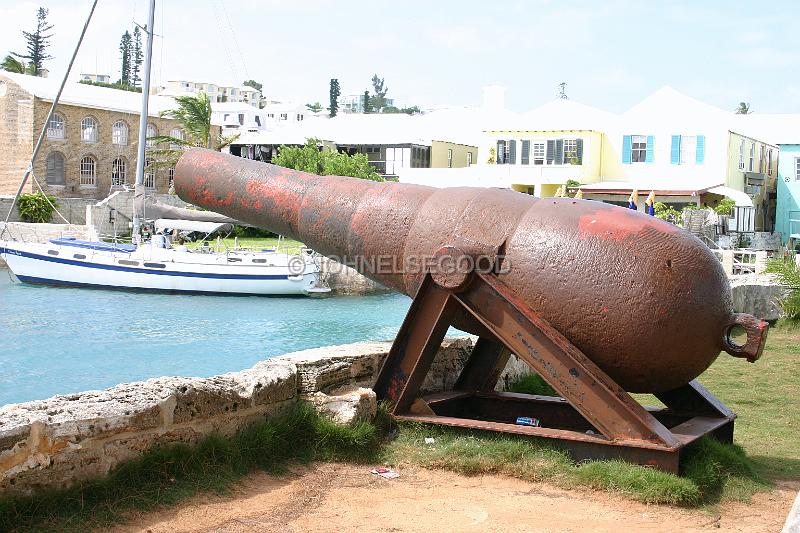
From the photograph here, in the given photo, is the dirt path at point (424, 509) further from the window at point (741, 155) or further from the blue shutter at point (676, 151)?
the window at point (741, 155)

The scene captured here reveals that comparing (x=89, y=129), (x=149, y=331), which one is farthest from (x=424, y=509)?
(x=89, y=129)

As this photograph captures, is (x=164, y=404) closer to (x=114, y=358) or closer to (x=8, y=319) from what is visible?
(x=114, y=358)

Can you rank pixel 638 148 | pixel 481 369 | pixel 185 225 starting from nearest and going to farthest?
pixel 481 369, pixel 185 225, pixel 638 148

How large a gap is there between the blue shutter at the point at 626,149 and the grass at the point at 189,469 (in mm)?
35405

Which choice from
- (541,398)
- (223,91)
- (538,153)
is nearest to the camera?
(541,398)

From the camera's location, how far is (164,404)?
15.9 feet

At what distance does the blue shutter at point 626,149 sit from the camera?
129ft

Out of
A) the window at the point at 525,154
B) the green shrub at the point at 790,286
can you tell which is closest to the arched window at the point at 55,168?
the window at the point at 525,154

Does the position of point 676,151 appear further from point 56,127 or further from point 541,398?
point 541,398

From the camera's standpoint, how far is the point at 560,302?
545 cm

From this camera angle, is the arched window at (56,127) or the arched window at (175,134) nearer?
the arched window at (56,127)

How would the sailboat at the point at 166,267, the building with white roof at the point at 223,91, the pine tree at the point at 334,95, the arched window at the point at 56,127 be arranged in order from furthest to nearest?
the building with white roof at the point at 223,91 < the pine tree at the point at 334,95 < the arched window at the point at 56,127 < the sailboat at the point at 166,267

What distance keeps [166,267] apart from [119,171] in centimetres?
2385

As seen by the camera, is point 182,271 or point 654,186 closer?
point 182,271
